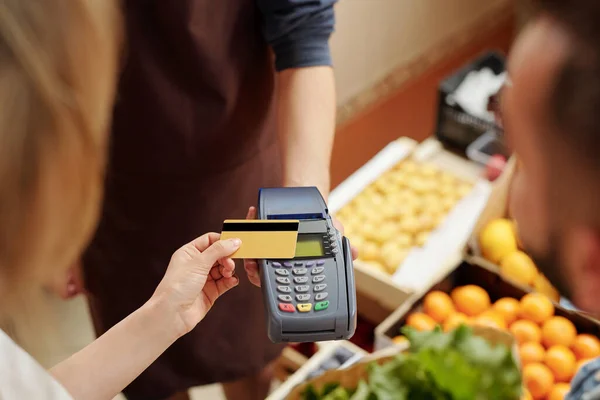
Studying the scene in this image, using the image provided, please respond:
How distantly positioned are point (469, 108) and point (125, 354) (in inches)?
44.0

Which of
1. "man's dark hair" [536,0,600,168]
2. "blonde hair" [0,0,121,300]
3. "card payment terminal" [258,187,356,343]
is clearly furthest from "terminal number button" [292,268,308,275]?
"man's dark hair" [536,0,600,168]

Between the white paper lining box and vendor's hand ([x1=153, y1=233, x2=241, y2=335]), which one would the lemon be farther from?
vendor's hand ([x1=153, y1=233, x2=241, y2=335])

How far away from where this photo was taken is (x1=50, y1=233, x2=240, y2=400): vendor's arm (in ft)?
2.13

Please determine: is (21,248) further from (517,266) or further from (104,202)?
(517,266)

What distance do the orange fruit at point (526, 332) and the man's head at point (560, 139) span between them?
0.55 metres

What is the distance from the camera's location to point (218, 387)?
5.00 ft

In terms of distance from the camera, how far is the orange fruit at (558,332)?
3.35 ft

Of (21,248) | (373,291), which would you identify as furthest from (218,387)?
(21,248)

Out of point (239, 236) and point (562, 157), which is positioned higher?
point (562, 157)

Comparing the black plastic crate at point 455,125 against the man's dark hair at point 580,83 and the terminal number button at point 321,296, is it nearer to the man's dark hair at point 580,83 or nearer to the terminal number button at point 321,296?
the terminal number button at point 321,296

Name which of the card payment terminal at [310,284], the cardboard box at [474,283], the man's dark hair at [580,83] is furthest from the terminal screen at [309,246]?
the cardboard box at [474,283]

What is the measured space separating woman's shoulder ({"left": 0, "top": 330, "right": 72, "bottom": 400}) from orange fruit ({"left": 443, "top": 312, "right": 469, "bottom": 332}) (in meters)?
0.67

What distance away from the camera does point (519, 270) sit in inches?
44.7

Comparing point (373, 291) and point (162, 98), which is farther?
point (373, 291)
